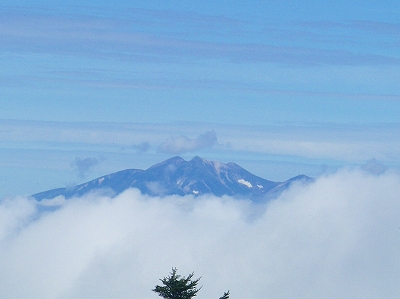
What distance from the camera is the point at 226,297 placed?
92188mm

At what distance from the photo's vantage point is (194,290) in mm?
90000

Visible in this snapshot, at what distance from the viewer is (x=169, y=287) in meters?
89.2

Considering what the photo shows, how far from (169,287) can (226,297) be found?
6115mm

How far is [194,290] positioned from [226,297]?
380 cm

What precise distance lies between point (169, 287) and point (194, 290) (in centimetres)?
239
